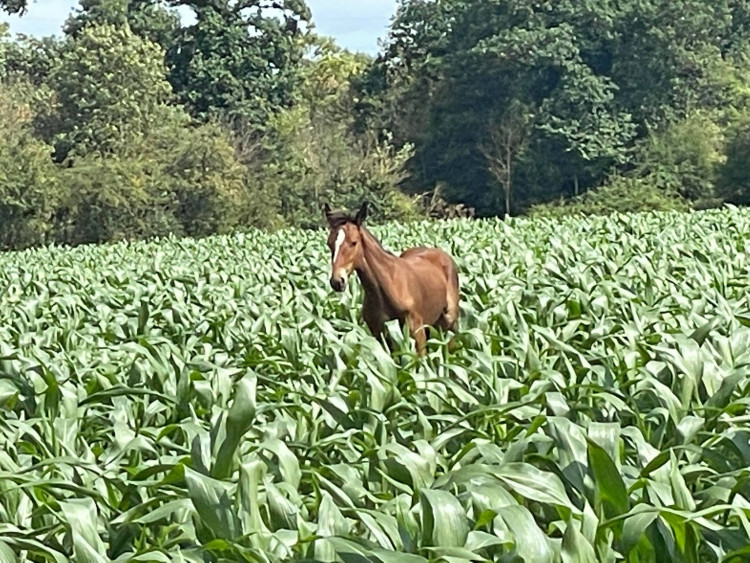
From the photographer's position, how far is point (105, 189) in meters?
47.8

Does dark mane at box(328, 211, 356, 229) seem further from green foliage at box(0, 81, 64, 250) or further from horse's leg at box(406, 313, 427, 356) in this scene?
green foliage at box(0, 81, 64, 250)

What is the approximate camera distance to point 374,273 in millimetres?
9023

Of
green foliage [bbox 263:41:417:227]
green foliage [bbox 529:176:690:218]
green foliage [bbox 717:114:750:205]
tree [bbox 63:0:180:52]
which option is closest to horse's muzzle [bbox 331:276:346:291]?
green foliage [bbox 263:41:417:227]

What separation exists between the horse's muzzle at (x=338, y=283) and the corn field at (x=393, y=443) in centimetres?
44

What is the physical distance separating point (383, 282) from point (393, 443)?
5540mm

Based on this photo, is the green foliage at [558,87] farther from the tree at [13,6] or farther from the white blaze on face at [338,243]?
the white blaze on face at [338,243]

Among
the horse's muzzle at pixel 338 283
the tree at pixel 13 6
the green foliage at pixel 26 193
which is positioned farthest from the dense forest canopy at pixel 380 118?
the horse's muzzle at pixel 338 283

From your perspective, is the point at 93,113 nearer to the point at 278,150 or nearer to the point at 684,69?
the point at 278,150

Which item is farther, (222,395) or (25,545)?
(222,395)

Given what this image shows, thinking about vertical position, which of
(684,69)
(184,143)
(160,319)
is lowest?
(160,319)

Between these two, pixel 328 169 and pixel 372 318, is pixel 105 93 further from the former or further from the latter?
pixel 372 318

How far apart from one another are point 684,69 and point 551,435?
→ 63.3 metres

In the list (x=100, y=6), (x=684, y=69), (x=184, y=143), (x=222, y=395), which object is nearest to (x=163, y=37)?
(x=100, y=6)

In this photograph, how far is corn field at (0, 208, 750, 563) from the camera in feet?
8.48
